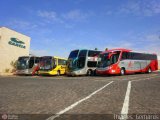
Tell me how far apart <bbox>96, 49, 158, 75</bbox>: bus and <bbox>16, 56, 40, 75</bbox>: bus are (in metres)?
9.83

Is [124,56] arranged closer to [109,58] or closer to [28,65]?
[109,58]

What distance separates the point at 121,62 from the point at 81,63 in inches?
193

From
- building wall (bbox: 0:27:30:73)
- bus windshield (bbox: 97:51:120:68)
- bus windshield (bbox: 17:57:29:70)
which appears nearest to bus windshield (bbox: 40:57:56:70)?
bus windshield (bbox: 17:57:29:70)

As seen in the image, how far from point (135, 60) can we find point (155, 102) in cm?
2131

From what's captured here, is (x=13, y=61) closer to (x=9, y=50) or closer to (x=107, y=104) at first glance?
(x=9, y=50)

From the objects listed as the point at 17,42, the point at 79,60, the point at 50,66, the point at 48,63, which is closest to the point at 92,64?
the point at 79,60

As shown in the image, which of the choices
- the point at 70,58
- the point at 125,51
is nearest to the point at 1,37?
the point at 70,58

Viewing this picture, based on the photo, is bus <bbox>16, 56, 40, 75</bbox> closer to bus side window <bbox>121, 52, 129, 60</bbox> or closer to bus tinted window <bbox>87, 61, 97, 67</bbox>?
bus tinted window <bbox>87, 61, 97, 67</bbox>

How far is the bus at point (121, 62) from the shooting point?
1041 inches

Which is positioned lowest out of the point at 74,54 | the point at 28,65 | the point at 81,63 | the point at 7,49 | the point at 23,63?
the point at 28,65

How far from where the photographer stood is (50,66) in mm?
30906

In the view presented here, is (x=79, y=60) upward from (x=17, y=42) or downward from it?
downward

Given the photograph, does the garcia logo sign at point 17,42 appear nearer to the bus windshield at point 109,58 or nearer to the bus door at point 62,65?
the bus door at point 62,65

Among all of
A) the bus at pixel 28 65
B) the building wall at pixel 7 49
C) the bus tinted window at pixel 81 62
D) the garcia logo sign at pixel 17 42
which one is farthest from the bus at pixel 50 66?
the garcia logo sign at pixel 17 42
